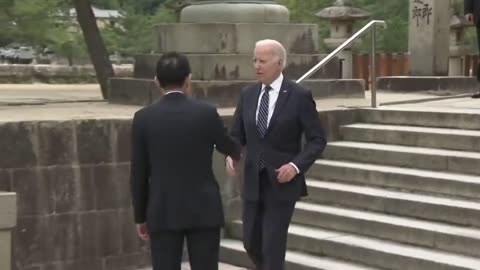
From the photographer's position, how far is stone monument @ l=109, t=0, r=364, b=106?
9617mm

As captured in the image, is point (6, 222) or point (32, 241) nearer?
point (6, 222)

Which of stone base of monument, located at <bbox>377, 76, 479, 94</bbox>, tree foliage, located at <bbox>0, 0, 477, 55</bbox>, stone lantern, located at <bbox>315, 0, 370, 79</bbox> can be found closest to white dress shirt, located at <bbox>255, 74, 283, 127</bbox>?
tree foliage, located at <bbox>0, 0, 477, 55</bbox>

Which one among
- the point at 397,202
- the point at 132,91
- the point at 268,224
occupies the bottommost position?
the point at 397,202

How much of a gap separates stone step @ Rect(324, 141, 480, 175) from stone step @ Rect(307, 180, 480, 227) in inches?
16.3

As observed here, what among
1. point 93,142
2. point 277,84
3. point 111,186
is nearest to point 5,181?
point 93,142

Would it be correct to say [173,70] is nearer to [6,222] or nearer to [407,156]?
[6,222]

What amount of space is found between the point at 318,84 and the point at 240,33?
1217 millimetres

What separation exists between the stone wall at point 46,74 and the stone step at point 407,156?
14.3 meters

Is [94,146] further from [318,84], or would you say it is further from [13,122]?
[318,84]

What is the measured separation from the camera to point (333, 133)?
9.24m

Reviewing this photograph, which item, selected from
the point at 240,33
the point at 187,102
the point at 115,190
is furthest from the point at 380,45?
the point at 187,102

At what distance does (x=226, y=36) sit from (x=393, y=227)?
11.2 ft

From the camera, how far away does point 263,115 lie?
5500mm

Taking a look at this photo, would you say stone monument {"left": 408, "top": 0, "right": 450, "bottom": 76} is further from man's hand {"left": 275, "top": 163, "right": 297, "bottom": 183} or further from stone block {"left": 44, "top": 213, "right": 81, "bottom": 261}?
man's hand {"left": 275, "top": 163, "right": 297, "bottom": 183}
